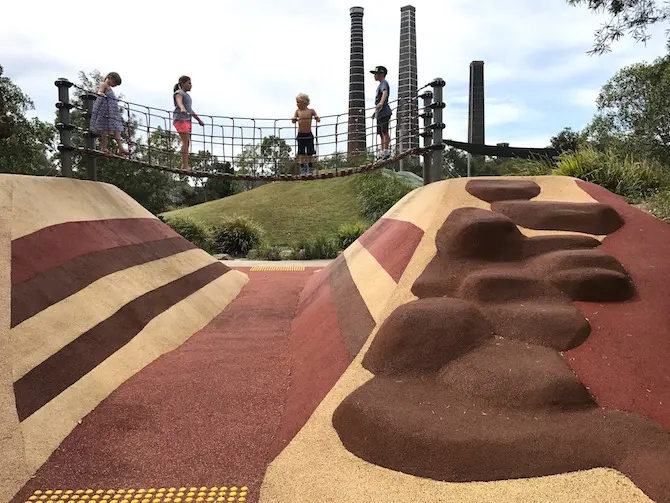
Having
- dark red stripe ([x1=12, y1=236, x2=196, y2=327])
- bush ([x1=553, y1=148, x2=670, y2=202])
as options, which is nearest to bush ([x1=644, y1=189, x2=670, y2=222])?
bush ([x1=553, y1=148, x2=670, y2=202])

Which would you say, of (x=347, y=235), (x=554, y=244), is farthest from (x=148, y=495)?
(x=347, y=235)

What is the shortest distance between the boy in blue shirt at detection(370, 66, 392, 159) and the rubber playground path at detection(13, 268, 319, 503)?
4.52 m

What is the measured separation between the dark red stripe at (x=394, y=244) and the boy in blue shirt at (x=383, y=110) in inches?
78.9

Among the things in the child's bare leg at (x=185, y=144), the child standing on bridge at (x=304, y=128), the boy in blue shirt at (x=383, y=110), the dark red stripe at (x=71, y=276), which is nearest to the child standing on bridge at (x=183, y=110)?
the child's bare leg at (x=185, y=144)

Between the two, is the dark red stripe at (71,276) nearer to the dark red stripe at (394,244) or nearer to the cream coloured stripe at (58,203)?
the cream coloured stripe at (58,203)

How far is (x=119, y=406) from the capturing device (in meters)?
4.42

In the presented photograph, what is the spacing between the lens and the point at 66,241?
20.1 feet

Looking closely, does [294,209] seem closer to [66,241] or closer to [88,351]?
[66,241]

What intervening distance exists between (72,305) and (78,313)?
0.38 ft

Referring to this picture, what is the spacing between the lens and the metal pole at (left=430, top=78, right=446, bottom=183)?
25.4 ft

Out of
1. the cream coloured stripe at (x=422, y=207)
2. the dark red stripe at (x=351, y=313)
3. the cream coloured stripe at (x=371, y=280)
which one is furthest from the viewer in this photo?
the cream coloured stripe at (x=422, y=207)

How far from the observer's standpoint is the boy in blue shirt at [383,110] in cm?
927

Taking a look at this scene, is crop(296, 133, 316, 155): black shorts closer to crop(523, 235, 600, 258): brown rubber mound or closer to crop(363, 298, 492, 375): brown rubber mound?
crop(523, 235, 600, 258): brown rubber mound

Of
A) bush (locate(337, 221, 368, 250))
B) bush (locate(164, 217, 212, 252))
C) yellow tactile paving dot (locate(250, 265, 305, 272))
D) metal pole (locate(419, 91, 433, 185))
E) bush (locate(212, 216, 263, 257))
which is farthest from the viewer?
bush (locate(164, 217, 212, 252))
